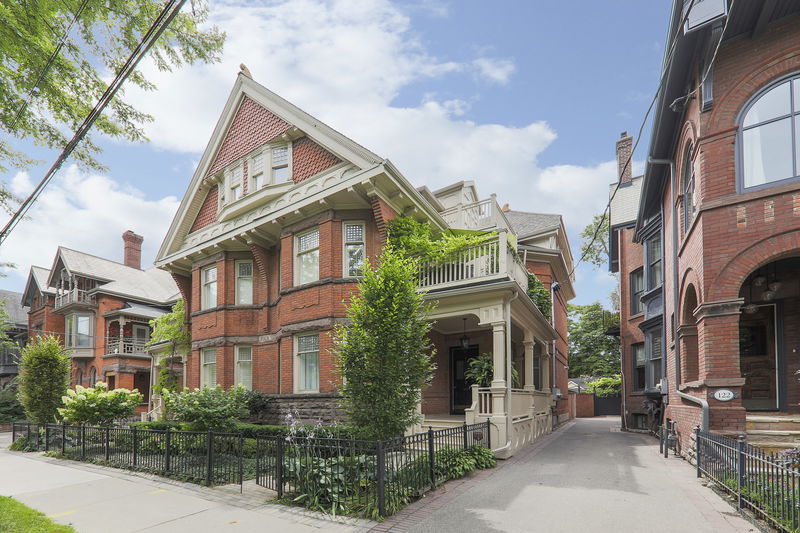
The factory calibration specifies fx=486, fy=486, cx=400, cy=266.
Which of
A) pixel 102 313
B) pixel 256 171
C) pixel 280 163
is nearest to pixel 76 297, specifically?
pixel 102 313

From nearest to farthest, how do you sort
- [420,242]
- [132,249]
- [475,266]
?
[475,266] < [420,242] < [132,249]

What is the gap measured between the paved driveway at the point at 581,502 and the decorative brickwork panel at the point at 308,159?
9429 millimetres

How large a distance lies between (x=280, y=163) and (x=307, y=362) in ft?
21.1

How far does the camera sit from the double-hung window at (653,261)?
1700 cm

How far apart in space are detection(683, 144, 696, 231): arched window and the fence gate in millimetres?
26363

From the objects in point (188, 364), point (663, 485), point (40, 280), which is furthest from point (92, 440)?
point (40, 280)

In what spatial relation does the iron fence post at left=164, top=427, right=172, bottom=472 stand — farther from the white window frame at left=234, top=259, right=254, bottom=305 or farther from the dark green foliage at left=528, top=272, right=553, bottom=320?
the dark green foliage at left=528, top=272, right=553, bottom=320

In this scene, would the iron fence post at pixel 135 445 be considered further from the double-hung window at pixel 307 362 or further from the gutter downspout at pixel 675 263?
the gutter downspout at pixel 675 263

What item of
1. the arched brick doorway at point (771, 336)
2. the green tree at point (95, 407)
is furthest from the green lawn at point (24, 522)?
the arched brick doorway at point (771, 336)

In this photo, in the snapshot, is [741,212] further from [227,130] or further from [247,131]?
[227,130]

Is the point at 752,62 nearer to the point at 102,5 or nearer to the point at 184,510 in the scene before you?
the point at 102,5

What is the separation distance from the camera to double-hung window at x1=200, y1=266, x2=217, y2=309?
1725 cm

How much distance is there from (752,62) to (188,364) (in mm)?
18962

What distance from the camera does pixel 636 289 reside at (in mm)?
20984
